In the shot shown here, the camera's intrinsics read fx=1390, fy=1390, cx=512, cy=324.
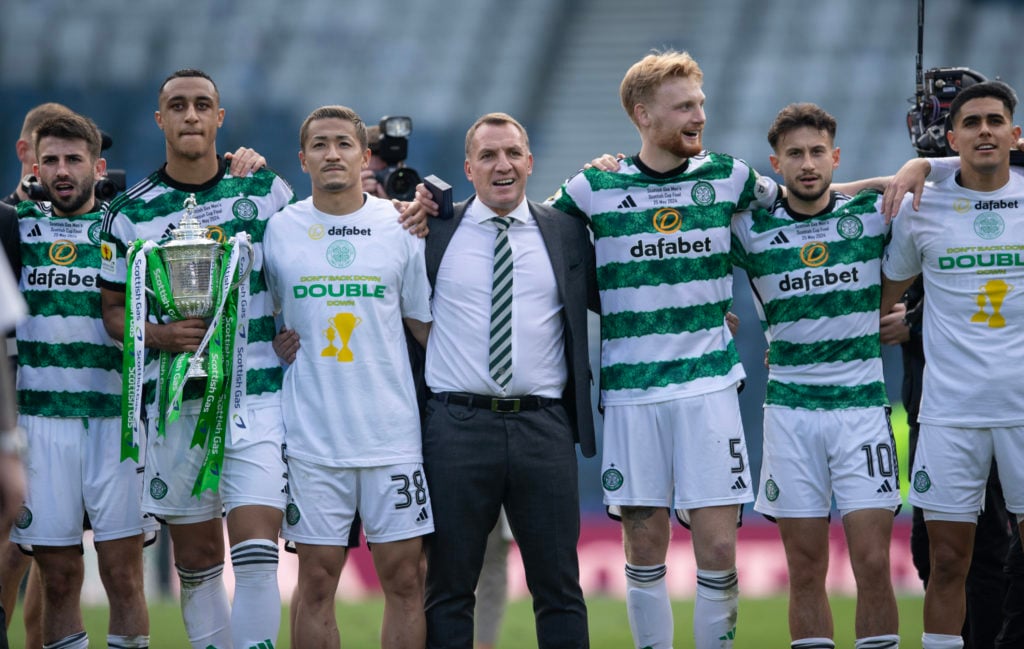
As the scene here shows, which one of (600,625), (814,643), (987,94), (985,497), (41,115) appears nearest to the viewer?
(814,643)

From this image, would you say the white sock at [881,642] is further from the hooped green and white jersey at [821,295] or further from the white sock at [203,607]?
the white sock at [203,607]

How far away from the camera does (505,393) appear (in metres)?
5.09

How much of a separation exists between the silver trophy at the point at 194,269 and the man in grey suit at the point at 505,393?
805 mm

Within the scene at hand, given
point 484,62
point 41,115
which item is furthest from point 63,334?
point 484,62

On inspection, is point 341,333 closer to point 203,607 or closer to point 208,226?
point 208,226

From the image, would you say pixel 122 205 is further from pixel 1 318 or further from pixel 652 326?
pixel 1 318

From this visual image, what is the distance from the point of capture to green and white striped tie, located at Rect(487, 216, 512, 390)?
508cm

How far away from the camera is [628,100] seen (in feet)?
18.1

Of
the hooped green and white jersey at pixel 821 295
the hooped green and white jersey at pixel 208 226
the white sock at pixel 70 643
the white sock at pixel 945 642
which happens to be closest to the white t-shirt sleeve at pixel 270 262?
the hooped green and white jersey at pixel 208 226

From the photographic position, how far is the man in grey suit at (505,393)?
5039 mm

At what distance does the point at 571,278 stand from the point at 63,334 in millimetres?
2063

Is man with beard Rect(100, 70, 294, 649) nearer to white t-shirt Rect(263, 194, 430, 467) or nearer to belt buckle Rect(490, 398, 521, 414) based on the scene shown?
white t-shirt Rect(263, 194, 430, 467)

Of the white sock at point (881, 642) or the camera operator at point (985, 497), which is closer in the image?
the white sock at point (881, 642)

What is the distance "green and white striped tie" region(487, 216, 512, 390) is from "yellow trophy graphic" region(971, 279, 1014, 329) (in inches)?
72.5
